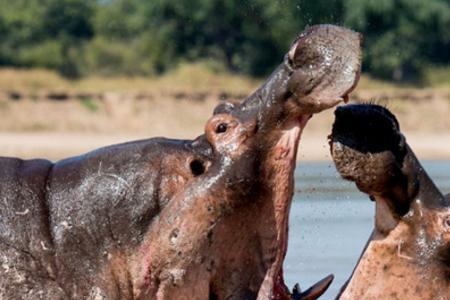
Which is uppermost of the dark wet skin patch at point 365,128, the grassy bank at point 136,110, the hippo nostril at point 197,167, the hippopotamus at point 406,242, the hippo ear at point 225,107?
the grassy bank at point 136,110

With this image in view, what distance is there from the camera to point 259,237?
14.9ft

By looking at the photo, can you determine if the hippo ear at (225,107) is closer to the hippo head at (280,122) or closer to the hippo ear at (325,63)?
the hippo head at (280,122)

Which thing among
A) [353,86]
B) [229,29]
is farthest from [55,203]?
[229,29]

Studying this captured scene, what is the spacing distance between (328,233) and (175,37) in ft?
119

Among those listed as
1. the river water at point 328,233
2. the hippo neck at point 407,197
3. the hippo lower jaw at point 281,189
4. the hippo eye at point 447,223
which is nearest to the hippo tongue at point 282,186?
the hippo lower jaw at point 281,189

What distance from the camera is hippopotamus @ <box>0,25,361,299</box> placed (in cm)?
436

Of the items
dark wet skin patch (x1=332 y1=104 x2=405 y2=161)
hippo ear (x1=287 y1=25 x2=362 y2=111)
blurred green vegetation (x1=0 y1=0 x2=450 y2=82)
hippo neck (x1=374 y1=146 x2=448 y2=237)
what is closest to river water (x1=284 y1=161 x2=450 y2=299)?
hippo neck (x1=374 y1=146 x2=448 y2=237)

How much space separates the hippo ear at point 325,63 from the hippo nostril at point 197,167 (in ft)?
1.17

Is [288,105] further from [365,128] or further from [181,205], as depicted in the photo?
[181,205]

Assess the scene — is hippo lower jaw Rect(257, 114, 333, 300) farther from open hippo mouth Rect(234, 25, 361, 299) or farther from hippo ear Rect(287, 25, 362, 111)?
hippo ear Rect(287, 25, 362, 111)

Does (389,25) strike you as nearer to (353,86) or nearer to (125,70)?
(125,70)

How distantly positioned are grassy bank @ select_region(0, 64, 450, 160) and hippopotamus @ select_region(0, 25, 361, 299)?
19.5 metres

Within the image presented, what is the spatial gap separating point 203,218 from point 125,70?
45.4 meters

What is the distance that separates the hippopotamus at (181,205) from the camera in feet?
14.3
